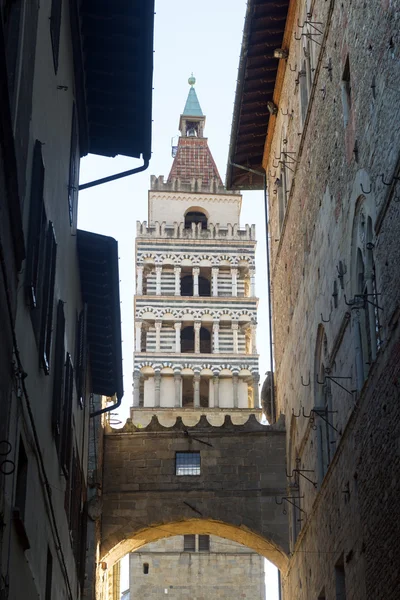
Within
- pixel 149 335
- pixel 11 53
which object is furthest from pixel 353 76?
pixel 149 335

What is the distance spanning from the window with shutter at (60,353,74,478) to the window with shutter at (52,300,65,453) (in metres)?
0.51

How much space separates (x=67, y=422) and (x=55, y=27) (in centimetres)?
527

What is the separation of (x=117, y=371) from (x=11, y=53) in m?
13.6

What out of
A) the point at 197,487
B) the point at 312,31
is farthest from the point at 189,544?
the point at 312,31

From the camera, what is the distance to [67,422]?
14812 millimetres

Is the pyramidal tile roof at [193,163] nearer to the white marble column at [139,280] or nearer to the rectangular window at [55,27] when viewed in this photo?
the white marble column at [139,280]

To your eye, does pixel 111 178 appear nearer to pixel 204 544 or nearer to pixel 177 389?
pixel 204 544

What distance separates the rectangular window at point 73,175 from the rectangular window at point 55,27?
2592 mm

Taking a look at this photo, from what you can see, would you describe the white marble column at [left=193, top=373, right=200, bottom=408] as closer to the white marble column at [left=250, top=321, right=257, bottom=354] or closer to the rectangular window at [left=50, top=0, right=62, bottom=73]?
the white marble column at [left=250, top=321, right=257, bottom=354]

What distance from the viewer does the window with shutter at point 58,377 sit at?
13023mm

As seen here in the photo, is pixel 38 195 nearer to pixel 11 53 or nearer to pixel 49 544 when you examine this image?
pixel 11 53

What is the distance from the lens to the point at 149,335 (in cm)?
5191

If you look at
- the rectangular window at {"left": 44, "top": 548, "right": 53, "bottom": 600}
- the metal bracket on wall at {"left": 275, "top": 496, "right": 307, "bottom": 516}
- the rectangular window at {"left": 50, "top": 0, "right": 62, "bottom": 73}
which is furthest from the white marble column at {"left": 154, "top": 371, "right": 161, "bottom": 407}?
the rectangular window at {"left": 50, "top": 0, "right": 62, "bottom": 73}

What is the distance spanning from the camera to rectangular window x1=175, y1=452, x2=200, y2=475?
25250mm
